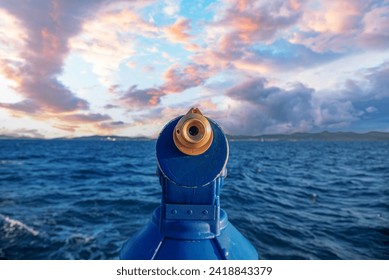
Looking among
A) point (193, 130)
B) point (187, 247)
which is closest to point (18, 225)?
point (187, 247)

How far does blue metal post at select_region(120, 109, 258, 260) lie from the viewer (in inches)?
86.3

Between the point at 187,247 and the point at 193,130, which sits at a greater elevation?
the point at 193,130

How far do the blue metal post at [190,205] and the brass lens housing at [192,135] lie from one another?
0.04 m

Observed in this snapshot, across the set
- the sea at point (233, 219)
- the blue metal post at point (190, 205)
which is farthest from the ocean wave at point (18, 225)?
the blue metal post at point (190, 205)

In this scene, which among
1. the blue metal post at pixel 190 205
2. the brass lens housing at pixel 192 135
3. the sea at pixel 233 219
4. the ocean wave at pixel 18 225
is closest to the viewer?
the brass lens housing at pixel 192 135

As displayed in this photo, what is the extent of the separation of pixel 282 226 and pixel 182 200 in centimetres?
761

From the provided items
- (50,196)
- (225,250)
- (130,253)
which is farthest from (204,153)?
(50,196)

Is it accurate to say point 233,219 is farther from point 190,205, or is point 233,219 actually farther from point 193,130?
point 193,130

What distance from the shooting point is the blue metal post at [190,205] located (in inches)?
86.3

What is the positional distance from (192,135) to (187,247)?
1012 millimetres

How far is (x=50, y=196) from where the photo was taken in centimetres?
1326

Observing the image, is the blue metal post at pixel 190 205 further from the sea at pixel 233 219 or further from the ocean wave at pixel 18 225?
the ocean wave at pixel 18 225

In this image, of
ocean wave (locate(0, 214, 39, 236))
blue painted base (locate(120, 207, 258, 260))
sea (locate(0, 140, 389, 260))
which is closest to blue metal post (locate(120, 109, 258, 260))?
blue painted base (locate(120, 207, 258, 260))

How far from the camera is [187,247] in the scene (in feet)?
7.44
